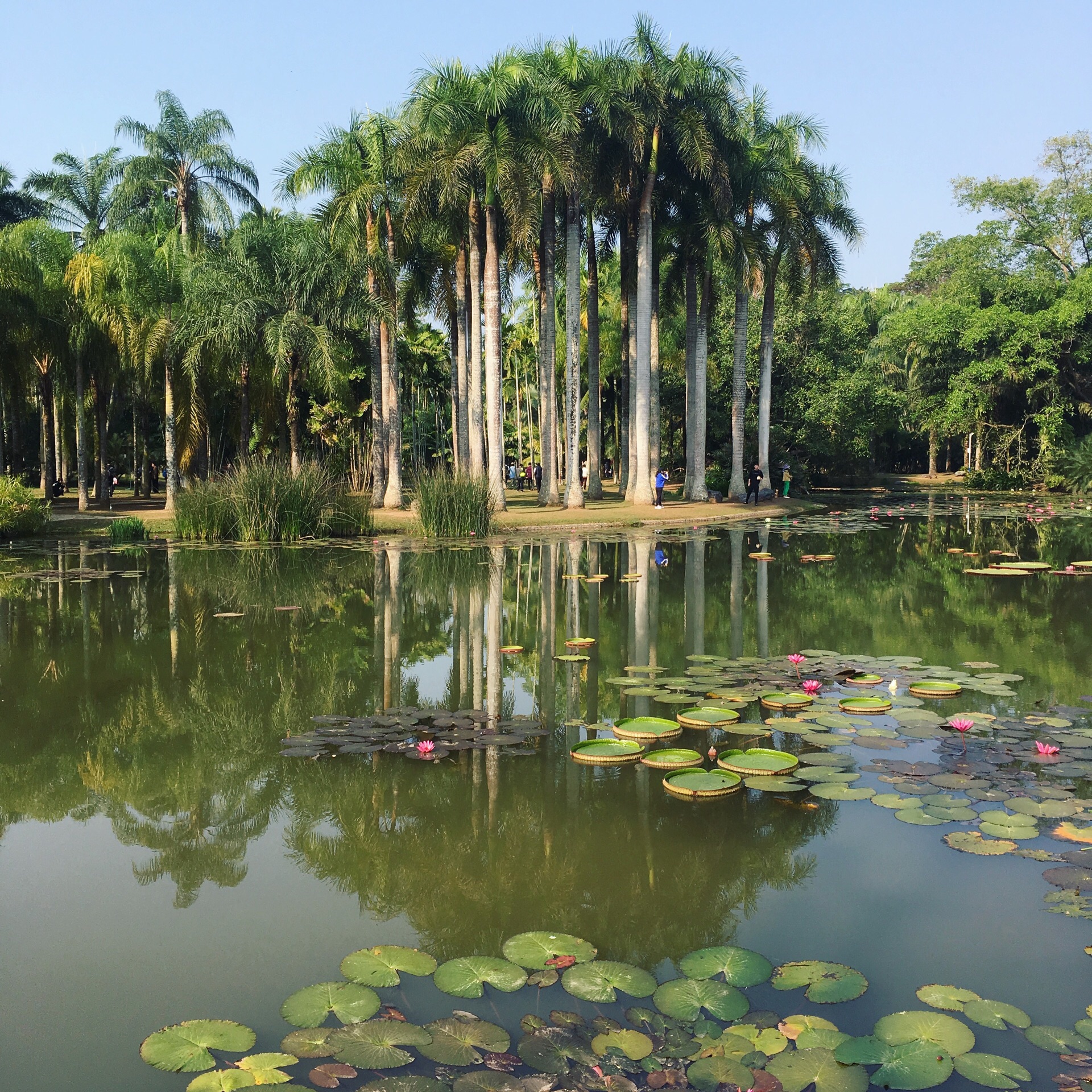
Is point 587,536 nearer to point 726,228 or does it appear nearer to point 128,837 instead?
point 726,228

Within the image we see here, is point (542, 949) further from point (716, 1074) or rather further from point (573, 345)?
point (573, 345)

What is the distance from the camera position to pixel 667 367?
41562mm

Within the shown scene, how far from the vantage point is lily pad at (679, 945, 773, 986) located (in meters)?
3.38

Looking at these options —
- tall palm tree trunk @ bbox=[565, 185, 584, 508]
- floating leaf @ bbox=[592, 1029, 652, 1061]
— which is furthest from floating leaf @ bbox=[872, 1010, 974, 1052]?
tall palm tree trunk @ bbox=[565, 185, 584, 508]

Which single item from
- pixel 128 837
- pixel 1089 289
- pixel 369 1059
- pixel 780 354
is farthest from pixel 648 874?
pixel 1089 289

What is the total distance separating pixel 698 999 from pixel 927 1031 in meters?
0.69

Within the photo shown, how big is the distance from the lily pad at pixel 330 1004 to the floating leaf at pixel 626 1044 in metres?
0.74

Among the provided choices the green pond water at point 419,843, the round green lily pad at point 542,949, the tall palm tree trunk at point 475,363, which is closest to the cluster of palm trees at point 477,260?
the tall palm tree trunk at point 475,363

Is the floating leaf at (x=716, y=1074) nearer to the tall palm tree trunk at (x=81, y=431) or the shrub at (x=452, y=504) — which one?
the shrub at (x=452, y=504)

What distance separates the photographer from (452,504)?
67.3 feet

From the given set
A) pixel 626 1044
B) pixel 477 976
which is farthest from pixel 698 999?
pixel 477 976

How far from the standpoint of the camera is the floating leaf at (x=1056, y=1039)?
297cm

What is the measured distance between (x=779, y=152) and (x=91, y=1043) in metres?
32.9

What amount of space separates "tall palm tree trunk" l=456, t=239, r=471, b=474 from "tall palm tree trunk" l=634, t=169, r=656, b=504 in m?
Result: 4.81
